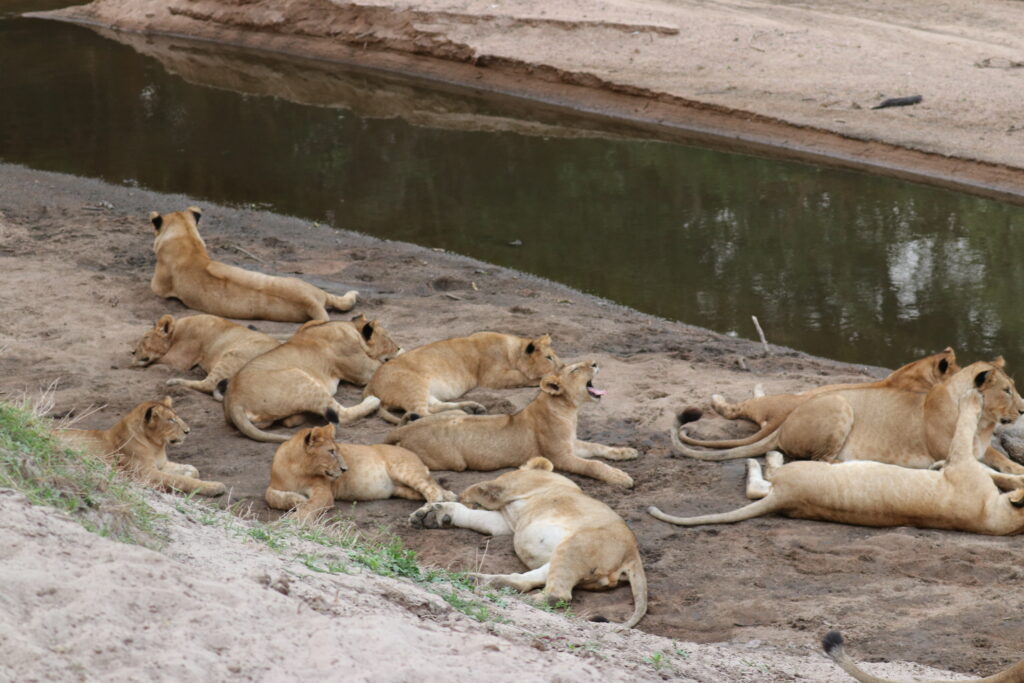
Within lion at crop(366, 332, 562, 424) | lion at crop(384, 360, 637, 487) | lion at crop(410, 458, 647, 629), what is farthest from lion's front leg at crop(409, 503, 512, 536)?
lion at crop(366, 332, 562, 424)

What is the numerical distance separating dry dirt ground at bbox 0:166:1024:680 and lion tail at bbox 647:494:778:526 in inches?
2.1

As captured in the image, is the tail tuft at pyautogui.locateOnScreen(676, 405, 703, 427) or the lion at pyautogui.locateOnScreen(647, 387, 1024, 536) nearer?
the lion at pyautogui.locateOnScreen(647, 387, 1024, 536)

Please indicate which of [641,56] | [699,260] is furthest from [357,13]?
[699,260]

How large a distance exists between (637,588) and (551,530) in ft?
1.79

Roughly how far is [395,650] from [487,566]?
224 centimetres

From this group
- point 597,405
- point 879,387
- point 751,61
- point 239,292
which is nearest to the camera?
point 879,387

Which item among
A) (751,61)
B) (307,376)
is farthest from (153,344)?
(751,61)

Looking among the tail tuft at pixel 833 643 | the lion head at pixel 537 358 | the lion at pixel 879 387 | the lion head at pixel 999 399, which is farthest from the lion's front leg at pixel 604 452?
the tail tuft at pixel 833 643

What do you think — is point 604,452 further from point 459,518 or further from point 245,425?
point 245,425

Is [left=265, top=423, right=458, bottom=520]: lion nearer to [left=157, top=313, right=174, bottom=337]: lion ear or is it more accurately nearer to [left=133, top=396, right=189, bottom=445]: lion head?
[left=133, top=396, right=189, bottom=445]: lion head

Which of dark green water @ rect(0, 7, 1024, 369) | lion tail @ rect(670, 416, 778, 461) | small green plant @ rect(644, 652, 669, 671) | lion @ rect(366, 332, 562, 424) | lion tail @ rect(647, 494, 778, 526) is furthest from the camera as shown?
dark green water @ rect(0, 7, 1024, 369)

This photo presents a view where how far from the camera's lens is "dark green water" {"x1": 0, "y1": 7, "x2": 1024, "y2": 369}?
12508 mm

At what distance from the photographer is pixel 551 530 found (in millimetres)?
6371

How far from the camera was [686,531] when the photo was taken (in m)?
6.87
